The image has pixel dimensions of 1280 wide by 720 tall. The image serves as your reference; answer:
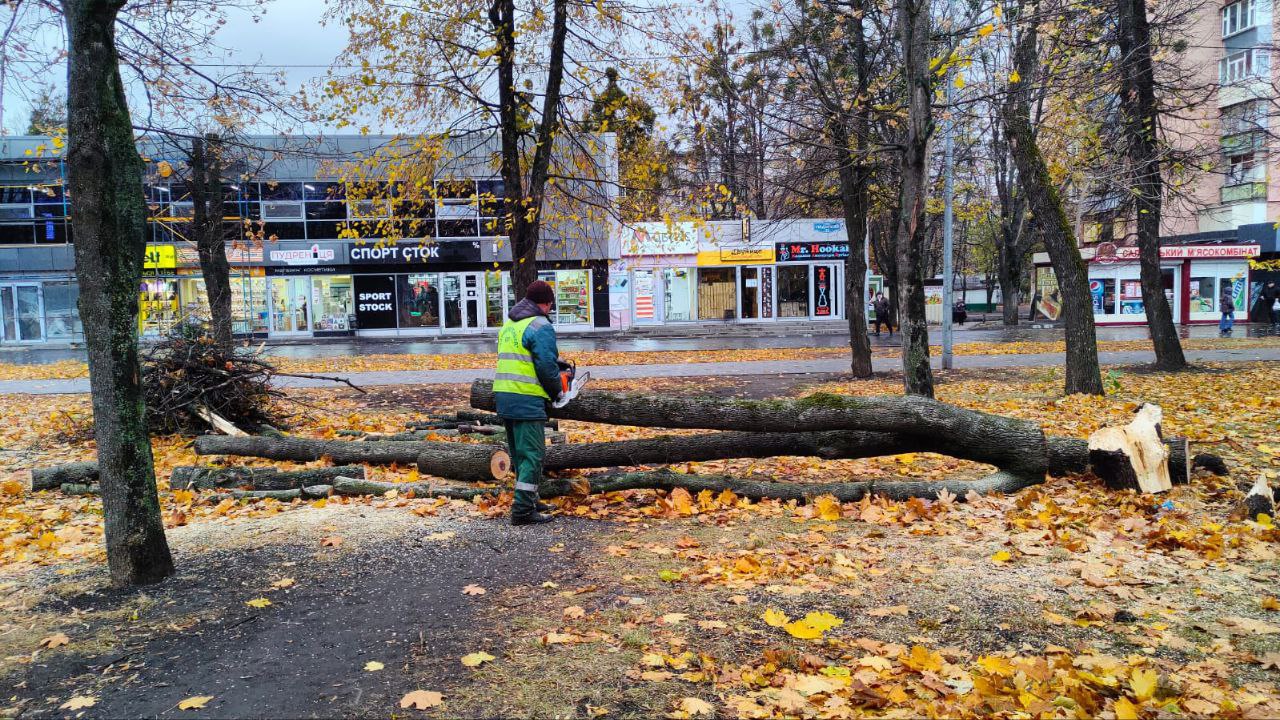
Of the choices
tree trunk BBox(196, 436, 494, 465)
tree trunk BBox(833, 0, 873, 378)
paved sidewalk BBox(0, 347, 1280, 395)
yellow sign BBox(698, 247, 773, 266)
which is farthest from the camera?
yellow sign BBox(698, 247, 773, 266)

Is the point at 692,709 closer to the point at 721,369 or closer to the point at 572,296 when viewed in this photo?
the point at 721,369

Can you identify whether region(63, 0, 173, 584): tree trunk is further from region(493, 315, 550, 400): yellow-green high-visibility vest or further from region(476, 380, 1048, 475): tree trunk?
region(476, 380, 1048, 475): tree trunk

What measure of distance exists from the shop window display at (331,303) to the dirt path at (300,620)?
109 feet

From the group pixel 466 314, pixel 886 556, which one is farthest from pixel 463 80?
pixel 466 314

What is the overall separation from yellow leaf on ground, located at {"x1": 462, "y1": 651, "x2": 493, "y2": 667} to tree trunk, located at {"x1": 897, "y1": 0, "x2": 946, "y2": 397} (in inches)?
281

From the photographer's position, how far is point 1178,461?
250 inches

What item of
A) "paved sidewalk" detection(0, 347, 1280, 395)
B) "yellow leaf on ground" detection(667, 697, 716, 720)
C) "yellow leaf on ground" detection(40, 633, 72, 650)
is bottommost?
"yellow leaf on ground" detection(667, 697, 716, 720)

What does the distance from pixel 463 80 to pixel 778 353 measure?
12817 millimetres

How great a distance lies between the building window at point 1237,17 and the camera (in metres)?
35.3

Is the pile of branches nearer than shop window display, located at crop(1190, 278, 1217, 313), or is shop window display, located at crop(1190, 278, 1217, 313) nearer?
the pile of branches

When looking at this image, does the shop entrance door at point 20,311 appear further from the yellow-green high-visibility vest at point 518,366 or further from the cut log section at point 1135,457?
the cut log section at point 1135,457

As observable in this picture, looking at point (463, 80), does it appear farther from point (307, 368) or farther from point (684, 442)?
point (307, 368)

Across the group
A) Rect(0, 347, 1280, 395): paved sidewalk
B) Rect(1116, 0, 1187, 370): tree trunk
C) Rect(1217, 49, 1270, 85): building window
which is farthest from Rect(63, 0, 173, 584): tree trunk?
Rect(1217, 49, 1270, 85): building window

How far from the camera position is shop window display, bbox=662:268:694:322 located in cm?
3878
